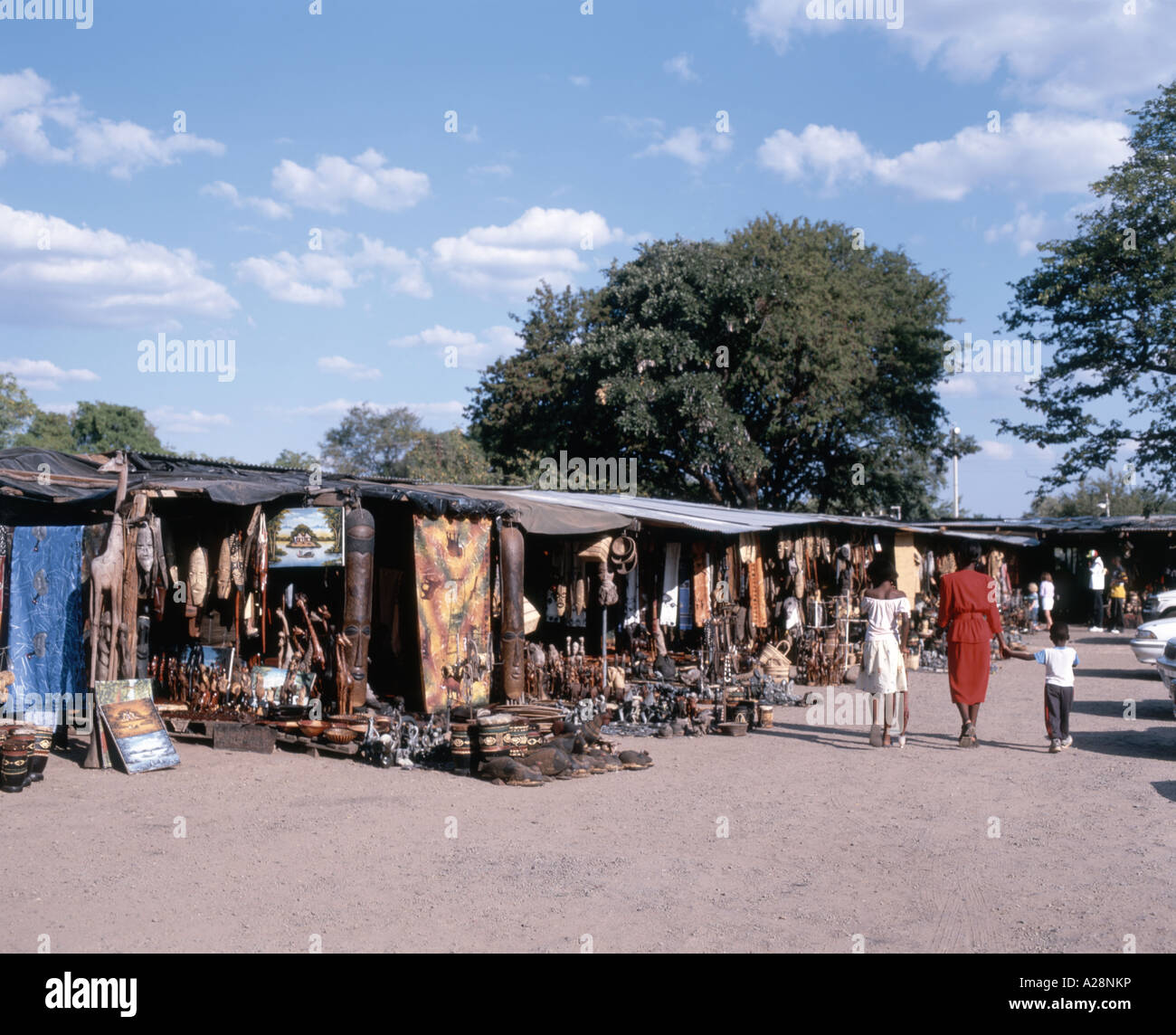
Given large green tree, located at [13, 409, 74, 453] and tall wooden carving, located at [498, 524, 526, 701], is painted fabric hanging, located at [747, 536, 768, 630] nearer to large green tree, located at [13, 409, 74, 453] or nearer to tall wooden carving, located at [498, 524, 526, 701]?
tall wooden carving, located at [498, 524, 526, 701]

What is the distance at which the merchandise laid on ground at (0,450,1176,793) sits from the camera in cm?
946

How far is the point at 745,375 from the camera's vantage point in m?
28.1

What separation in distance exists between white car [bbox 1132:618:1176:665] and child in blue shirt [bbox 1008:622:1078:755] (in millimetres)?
4917

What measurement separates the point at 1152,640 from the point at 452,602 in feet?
32.5

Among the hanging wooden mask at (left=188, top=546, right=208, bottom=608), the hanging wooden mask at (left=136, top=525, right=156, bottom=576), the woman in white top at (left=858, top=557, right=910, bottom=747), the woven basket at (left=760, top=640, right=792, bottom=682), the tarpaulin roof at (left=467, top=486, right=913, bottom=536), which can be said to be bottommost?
the woven basket at (left=760, top=640, right=792, bottom=682)

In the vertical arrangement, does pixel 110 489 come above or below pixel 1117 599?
above

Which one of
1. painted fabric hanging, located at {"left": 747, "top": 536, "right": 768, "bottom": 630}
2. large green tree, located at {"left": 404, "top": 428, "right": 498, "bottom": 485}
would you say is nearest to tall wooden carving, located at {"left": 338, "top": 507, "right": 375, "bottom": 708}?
painted fabric hanging, located at {"left": 747, "top": 536, "right": 768, "bottom": 630}

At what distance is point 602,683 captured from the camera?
1281cm

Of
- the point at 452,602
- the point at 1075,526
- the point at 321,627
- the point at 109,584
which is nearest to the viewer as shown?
the point at 109,584

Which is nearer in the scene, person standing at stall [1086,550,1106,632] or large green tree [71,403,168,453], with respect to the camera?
person standing at stall [1086,550,1106,632]

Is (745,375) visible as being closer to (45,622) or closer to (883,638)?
(883,638)

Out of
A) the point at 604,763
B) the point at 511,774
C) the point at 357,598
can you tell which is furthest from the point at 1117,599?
the point at 511,774
